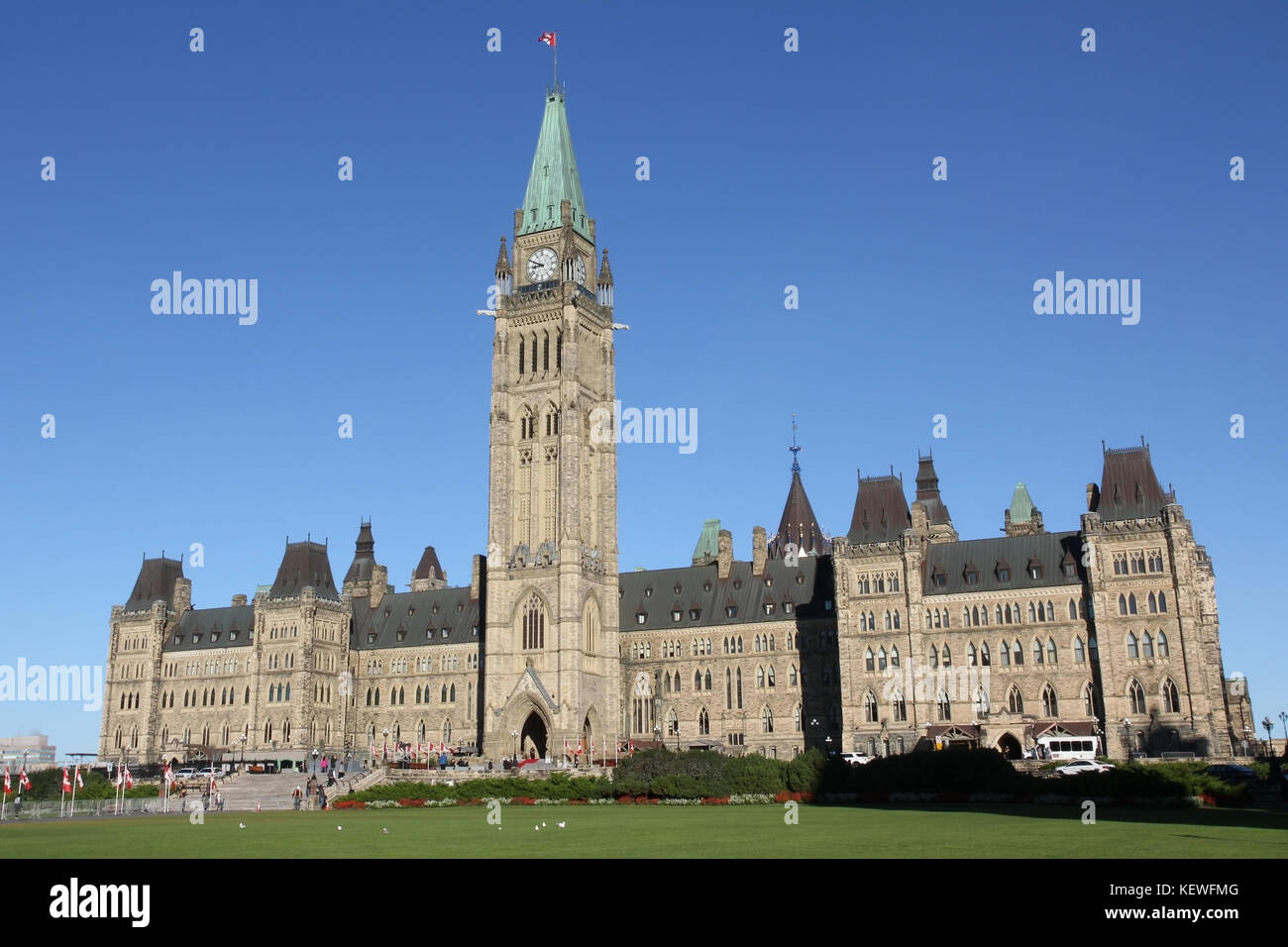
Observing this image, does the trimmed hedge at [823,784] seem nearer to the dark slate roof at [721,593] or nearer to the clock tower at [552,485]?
the clock tower at [552,485]

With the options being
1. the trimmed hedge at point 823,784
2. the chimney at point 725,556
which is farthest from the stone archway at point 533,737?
the trimmed hedge at point 823,784

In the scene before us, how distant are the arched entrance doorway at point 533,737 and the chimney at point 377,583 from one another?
30.1 m

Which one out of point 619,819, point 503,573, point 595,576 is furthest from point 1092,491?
point 619,819

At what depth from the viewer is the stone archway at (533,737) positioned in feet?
328

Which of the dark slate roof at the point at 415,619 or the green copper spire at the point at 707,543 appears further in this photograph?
the green copper spire at the point at 707,543

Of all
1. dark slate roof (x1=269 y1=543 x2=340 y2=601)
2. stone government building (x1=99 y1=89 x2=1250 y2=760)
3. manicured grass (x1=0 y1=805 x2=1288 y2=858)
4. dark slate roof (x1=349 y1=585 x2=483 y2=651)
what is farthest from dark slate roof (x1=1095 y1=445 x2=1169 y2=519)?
dark slate roof (x1=269 y1=543 x2=340 y2=601)

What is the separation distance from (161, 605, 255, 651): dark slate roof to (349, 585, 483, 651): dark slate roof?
33.7 ft

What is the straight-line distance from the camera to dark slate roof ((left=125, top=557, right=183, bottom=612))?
126 meters

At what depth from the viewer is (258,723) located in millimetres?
114250

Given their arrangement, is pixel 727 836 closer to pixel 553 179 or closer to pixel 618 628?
pixel 618 628

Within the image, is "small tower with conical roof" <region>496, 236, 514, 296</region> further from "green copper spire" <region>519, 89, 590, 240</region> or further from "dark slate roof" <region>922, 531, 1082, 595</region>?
"dark slate roof" <region>922, 531, 1082, 595</region>
